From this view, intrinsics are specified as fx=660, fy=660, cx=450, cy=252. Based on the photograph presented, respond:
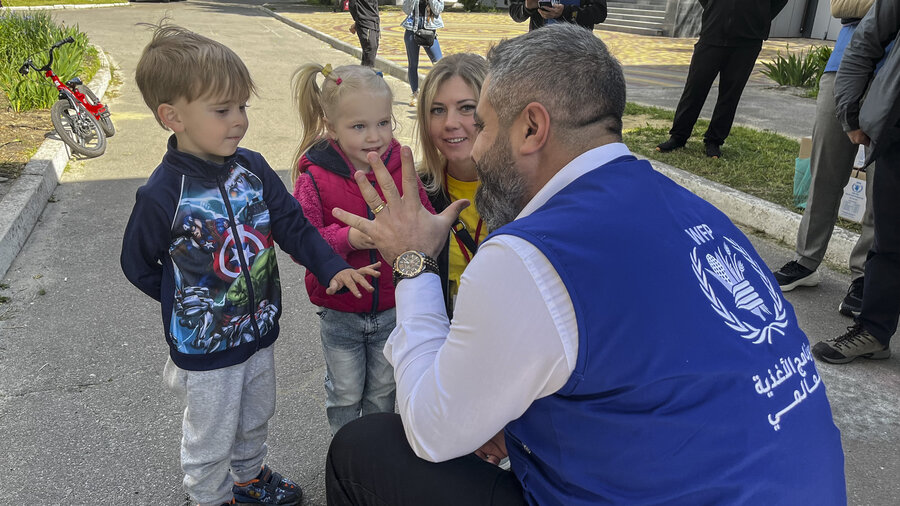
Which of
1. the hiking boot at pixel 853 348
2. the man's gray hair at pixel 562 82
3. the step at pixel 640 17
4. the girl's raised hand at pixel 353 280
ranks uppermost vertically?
the step at pixel 640 17

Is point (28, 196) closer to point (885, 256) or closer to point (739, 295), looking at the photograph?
point (739, 295)

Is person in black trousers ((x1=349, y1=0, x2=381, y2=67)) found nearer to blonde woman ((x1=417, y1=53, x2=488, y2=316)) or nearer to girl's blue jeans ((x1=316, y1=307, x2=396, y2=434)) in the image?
blonde woman ((x1=417, y1=53, x2=488, y2=316))

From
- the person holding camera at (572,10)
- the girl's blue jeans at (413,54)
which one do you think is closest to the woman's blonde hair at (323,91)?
the person holding camera at (572,10)

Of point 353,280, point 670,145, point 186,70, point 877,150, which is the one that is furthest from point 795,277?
point 186,70

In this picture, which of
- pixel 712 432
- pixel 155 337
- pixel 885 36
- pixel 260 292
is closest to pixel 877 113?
pixel 885 36

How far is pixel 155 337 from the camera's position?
3342 mm

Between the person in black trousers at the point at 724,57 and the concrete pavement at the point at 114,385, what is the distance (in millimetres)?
1876

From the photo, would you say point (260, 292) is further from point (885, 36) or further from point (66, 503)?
point (885, 36)

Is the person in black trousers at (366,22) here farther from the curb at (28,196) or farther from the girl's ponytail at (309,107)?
the girl's ponytail at (309,107)

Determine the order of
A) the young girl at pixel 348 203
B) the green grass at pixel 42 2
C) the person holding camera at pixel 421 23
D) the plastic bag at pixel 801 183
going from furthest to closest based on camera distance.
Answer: the green grass at pixel 42 2, the person holding camera at pixel 421 23, the plastic bag at pixel 801 183, the young girl at pixel 348 203

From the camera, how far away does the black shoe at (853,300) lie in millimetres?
3627

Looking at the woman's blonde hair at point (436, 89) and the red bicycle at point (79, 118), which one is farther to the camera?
the red bicycle at point (79, 118)

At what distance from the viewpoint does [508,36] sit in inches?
641

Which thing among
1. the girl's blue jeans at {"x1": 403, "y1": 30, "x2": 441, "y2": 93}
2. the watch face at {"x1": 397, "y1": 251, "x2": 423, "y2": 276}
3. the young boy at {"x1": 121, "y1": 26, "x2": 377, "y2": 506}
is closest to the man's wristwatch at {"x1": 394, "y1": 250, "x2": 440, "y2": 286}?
the watch face at {"x1": 397, "y1": 251, "x2": 423, "y2": 276}
